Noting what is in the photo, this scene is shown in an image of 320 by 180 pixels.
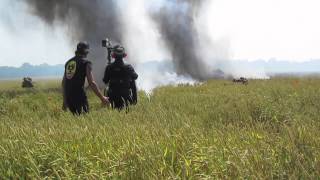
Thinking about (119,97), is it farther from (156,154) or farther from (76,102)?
(156,154)

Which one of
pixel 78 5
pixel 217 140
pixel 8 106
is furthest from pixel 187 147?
pixel 78 5

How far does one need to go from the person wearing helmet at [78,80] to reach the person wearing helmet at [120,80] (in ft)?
1.88

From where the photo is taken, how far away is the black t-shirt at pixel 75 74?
8602 millimetres

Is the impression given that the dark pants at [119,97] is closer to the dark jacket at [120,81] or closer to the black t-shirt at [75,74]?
the dark jacket at [120,81]

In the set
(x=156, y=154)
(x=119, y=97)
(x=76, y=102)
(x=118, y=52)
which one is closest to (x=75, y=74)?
(x=76, y=102)

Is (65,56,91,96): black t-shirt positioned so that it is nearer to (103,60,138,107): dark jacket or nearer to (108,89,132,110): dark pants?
(103,60,138,107): dark jacket

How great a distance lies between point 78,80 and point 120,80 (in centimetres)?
87

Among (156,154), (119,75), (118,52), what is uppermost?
(118,52)

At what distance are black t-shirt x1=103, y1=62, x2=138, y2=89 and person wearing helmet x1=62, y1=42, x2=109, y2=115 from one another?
0.57 m

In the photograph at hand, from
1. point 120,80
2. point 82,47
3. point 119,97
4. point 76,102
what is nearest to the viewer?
point 82,47

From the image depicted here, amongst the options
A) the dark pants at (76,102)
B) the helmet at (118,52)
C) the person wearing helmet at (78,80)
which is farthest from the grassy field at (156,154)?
the helmet at (118,52)

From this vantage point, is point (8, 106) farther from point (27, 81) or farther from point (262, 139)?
point (27, 81)

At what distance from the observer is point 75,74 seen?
8.70 metres

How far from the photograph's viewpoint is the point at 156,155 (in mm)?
4273
